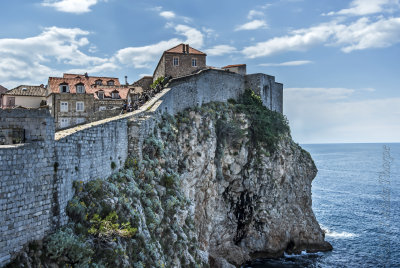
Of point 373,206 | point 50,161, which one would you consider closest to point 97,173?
point 50,161

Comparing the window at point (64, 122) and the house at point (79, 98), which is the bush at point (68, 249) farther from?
the window at point (64, 122)

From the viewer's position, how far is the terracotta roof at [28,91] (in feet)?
101

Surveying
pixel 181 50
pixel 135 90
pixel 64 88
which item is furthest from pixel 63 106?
pixel 181 50

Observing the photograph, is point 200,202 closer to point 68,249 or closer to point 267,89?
point 267,89

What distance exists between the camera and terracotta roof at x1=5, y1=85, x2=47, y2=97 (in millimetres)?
30888

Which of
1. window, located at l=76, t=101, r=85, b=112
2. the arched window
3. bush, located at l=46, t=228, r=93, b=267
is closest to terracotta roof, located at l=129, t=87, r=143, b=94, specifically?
the arched window

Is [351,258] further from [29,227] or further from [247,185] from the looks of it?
[29,227]

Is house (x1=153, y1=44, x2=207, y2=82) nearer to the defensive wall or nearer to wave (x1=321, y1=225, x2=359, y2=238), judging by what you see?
the defensive wall

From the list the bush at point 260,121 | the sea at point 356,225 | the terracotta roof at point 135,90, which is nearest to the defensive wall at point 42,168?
the terracotta roof at point 135,90

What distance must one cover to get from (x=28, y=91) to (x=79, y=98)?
238 inches

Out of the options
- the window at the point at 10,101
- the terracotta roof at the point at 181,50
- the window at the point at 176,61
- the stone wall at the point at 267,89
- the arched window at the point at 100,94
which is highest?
the terracotta roof at the point at 181,50

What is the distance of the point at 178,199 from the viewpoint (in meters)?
21.3

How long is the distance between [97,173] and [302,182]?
35.6m

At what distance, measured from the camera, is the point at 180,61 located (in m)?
38.6
